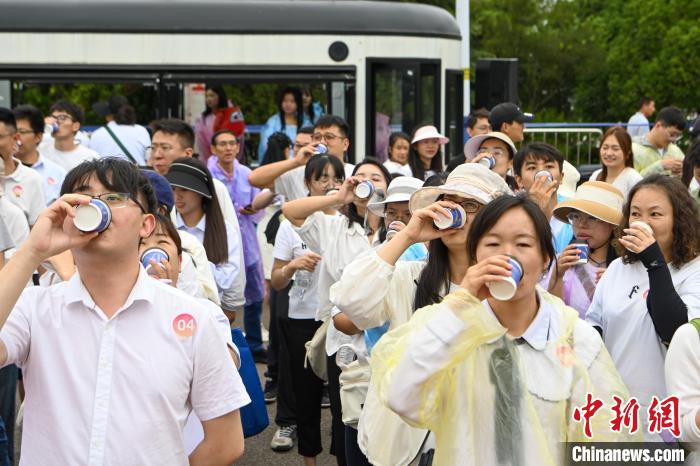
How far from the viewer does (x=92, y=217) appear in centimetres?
320

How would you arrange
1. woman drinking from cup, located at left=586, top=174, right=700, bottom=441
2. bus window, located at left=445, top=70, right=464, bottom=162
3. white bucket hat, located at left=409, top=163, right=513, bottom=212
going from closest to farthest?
white bucket hat, located at left=409, top=163, right=513, bottom=212
woman drinking from cup, located at left=586, top=174, right=700, bottom=441
bus window, located at left=445, top=70, right=464, bottom=162

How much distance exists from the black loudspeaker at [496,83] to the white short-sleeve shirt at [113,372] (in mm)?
10725

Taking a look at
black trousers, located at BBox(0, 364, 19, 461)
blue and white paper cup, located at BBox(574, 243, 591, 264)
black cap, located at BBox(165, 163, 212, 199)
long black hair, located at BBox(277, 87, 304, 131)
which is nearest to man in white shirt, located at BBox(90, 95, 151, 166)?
long black hair, located at BBox(277, 87, 304, 131)

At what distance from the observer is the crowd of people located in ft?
10.6

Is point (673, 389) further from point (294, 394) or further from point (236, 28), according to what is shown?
point (236, 28)

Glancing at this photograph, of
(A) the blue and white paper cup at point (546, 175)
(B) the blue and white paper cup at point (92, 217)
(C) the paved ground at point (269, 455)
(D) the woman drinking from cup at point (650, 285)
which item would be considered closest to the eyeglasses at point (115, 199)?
(B) the blue and white paper cup at point (92, 217)

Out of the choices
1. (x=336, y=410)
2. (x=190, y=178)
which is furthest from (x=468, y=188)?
(x=190, y=178)

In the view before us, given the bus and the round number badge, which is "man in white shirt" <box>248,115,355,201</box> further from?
the round number badge

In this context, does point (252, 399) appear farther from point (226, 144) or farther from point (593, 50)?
point (593, 50)

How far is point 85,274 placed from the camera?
10.9 ft

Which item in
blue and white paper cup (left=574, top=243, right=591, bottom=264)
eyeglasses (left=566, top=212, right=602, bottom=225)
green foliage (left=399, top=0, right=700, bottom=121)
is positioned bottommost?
blue and white paper cup (left=574, top=243, right=591, bottom=264)

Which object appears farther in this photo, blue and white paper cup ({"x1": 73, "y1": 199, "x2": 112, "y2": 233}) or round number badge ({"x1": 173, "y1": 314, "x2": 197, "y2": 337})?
round number badge ({"x1": 173, "y1": 314, "x2": 197, "y2": 337})

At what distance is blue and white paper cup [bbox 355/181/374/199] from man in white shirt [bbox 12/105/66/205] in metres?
4.16

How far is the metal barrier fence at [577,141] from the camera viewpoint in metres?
17.3
